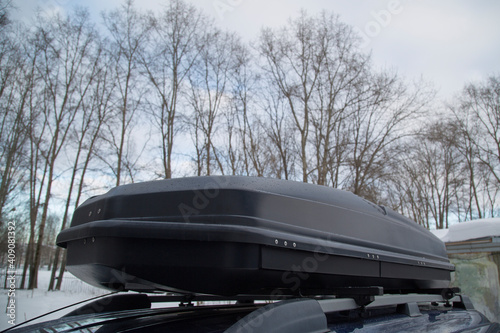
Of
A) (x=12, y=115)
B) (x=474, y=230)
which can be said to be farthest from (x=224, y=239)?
(x=12, y=115)

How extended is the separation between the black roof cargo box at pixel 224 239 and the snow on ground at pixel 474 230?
8572 mm

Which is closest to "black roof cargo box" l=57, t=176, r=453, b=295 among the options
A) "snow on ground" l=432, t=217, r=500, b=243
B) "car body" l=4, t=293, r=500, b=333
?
"car body" l=4, t=293, r=500, b=333

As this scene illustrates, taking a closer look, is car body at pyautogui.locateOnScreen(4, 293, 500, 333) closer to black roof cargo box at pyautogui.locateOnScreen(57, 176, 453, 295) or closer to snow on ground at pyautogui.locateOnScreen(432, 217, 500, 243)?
black roof cargo box at pyautogui.locateOnScreen(57, 176, 453, 295)

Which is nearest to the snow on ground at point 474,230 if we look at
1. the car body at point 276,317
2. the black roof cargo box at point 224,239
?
the car body at point 276,317

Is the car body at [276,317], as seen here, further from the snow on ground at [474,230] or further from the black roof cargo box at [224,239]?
the snow on ground at [474,230]

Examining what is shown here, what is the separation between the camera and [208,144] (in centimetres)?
1670

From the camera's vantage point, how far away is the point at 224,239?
1469 millimetres

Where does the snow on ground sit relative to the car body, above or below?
above

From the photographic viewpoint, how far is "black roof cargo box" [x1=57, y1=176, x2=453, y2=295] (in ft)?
4.97

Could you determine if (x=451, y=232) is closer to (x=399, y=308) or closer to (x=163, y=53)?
(x=399, y=308)

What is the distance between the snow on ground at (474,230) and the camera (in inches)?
353

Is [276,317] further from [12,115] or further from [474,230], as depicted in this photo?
[12,115]

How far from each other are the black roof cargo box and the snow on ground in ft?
28.1

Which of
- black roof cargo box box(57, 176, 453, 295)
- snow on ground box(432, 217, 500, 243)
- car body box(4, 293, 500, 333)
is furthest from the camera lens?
snow on ground box(432, 217, 500, 243)
